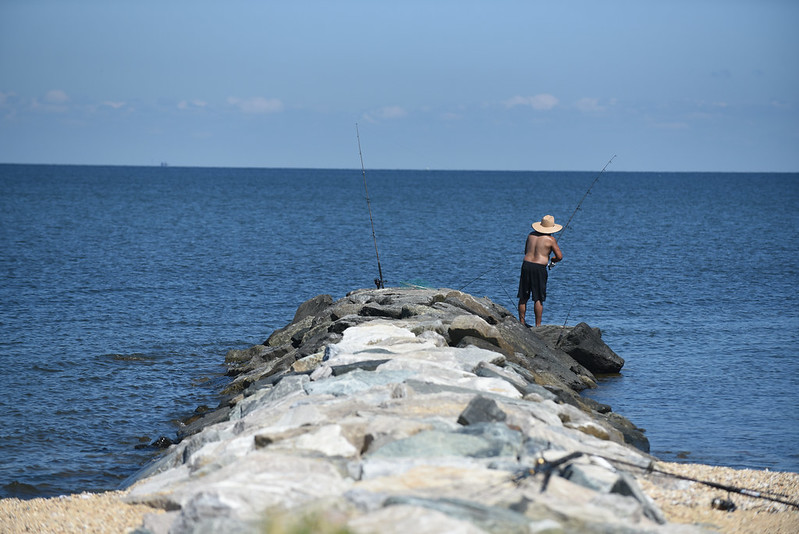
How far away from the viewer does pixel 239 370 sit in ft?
43.8

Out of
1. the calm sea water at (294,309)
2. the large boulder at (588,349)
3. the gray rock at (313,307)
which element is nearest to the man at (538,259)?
the large boulder at (588,349)

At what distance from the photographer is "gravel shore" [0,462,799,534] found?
545cm

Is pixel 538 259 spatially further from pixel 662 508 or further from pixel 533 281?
pixel 662 508

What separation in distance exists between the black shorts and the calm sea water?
1.59m

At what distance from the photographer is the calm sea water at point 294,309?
33.6 feet

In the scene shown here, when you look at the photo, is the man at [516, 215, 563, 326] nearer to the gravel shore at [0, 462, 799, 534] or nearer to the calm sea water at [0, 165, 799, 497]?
the calm sea water at [0, 165, 799, 497]

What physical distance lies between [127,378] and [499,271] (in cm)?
1436

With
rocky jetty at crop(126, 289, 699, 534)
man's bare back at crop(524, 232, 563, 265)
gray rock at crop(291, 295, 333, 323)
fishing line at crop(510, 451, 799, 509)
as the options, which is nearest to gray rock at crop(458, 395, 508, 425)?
rocky jetty at crop(126, 289, 699, 534)

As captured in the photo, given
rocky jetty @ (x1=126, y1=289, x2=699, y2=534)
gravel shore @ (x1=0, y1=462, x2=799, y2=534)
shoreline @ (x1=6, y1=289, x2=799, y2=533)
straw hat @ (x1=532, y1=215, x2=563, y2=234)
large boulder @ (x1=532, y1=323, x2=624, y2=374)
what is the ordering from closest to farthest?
rocky jetty @ (x1=126, y1=289, x2=699, y2=534), shoreline @ (x1=6, y1=289, x2=799, y2=533), gravel shore @ (x1=0, y1=462, x2=799, y2=534), straw hat @ (x1=532, y1=215, x2=563, y2=234), large boulder @ (x1=532, y1=323, x2=624, y2=374)

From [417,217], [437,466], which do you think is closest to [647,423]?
[437,466]

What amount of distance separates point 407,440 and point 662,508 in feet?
5.35

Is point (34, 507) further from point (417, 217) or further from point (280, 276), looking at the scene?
point (417, 217)

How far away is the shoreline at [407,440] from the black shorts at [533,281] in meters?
2.19

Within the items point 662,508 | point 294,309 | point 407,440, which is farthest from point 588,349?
point 294,309
